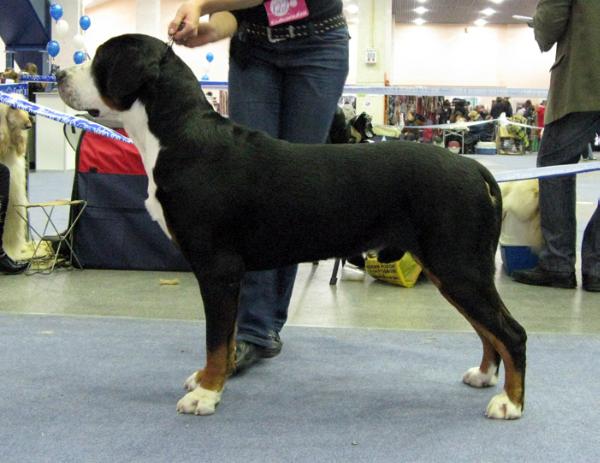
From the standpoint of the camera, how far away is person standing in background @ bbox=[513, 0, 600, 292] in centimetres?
437

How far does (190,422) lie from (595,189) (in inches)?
368

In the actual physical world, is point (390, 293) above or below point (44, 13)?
below

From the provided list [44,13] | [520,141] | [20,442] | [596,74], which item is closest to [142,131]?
[20,442]

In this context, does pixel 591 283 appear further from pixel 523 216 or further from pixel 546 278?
pixel 523 216

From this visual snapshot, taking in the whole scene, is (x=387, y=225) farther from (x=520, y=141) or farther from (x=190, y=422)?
(x=520, y=141)

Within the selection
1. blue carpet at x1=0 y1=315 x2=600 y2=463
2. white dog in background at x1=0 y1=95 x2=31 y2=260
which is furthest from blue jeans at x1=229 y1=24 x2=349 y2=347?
white dog in background at x1=0 y1=95 x2=31 y2=260

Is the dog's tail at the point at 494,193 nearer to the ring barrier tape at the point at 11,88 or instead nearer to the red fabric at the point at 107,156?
the red fabric at the point at 107,156

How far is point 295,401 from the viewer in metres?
2.54

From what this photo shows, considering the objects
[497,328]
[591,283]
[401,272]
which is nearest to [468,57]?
[591,283]

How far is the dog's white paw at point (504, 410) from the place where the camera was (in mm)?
2375

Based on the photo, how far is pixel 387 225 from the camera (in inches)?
95.0

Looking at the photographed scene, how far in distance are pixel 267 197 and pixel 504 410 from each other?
102 centimetres

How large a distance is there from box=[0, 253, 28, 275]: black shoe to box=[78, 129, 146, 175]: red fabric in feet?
2.47

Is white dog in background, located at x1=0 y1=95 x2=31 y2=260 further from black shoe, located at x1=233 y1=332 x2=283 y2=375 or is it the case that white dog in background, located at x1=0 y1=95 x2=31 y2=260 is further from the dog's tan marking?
the dog's tan marking
